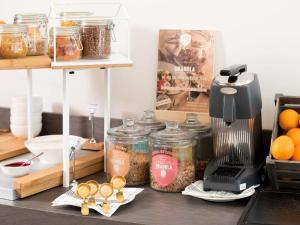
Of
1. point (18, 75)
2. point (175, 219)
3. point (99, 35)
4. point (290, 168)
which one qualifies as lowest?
point (175, 219)

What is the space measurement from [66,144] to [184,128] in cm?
38

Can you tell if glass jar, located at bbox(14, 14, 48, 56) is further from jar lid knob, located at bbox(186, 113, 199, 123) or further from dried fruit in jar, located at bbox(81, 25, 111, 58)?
jar lid knob, located at bbox(186, 113, 199, 123)

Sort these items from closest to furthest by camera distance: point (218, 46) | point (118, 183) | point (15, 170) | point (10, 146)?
point (118, 183) → point (15, 170) → point (218, 46) → point (10, 146)

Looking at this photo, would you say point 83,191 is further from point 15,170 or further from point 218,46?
point 218,46

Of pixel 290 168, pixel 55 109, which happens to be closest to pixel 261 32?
pixel 290 168

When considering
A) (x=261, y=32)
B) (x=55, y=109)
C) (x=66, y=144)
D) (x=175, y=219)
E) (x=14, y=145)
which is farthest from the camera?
(x=55, y=109)

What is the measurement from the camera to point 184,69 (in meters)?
2.14

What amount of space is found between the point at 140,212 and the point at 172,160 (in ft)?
0.71

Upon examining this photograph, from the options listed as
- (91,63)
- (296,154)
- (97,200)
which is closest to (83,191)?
(97,200)

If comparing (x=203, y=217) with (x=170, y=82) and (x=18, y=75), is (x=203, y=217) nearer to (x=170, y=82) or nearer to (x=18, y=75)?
(x=170, y=82)

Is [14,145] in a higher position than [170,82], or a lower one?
lower

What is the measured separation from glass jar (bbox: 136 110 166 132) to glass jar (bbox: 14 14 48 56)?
39cm

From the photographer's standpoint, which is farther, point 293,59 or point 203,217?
point 293,59

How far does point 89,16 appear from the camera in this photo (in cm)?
202
